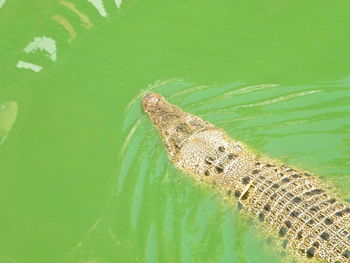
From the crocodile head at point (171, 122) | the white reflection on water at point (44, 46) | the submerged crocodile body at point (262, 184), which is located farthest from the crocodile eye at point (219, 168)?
the white reflection on water at point (44, 46)

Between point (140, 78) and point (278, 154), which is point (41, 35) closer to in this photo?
point (140, 78)

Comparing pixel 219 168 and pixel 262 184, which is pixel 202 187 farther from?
pixel 262 184

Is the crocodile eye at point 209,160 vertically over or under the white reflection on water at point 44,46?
under

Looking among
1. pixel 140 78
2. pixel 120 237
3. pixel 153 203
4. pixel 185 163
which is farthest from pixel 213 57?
pixel 120 237

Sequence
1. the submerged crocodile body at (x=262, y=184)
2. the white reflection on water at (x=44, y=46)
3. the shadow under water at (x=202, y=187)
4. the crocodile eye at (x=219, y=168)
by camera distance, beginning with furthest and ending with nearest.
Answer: the white reflection on water at (x=44, y=46)
the crocodile eye at (x=219, y=168)
the shadow under water at (x=202, y=187)
the submerged crocodile body at (x=262, y=184)

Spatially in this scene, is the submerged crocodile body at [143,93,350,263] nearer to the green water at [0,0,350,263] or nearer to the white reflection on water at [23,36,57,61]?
the green water at [0,0,350,263]

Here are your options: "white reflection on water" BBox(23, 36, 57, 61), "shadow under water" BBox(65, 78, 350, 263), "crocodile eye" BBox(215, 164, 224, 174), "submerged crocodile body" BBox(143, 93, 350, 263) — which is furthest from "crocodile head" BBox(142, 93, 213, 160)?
"white reflection on water" BBox(23, 36, 57, 61)

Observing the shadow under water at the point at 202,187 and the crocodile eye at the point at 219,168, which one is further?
the crocodile eye at the point at 219,168

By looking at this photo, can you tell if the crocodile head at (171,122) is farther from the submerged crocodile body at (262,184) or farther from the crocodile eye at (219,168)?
the crocodile eye at (219,168)
